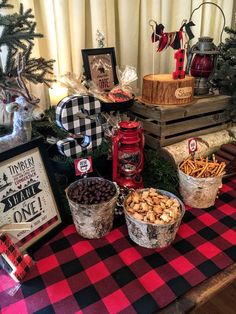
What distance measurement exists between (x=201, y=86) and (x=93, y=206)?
0.84m

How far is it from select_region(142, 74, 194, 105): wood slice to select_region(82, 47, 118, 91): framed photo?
154mm

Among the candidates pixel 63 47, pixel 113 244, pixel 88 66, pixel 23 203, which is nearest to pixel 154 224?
pixel 113 244

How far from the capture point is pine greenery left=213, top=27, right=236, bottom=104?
123 centimetres

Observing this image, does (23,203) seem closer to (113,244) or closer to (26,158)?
(26,158)

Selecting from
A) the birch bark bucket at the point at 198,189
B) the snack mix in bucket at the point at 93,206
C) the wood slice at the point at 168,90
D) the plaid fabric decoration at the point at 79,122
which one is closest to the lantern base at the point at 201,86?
the wood slice at the point at 168,90

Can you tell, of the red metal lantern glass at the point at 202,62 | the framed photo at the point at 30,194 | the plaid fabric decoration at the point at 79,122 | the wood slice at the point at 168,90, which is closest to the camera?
the framed photo at the point at 30,194

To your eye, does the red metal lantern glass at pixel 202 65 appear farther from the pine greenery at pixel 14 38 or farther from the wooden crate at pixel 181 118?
the pine greenery at pixel 14 38

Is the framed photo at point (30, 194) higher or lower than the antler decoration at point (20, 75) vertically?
lower

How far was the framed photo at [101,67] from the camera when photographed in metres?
1.12

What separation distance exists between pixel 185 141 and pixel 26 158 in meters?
0.69

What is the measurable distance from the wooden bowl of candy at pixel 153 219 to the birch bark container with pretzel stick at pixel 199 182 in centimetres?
13

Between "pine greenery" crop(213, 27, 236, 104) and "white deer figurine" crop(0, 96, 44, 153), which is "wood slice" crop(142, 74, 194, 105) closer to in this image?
"pine greenery" crop(213, 27, 236, 104)

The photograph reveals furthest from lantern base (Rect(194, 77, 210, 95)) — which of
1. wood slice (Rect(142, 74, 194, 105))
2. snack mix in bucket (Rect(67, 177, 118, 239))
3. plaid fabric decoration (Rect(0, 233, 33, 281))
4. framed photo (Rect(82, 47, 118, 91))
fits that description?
plaid fabric decoration (Rect(0, 233, 33, 281))

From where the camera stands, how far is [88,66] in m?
1.12
